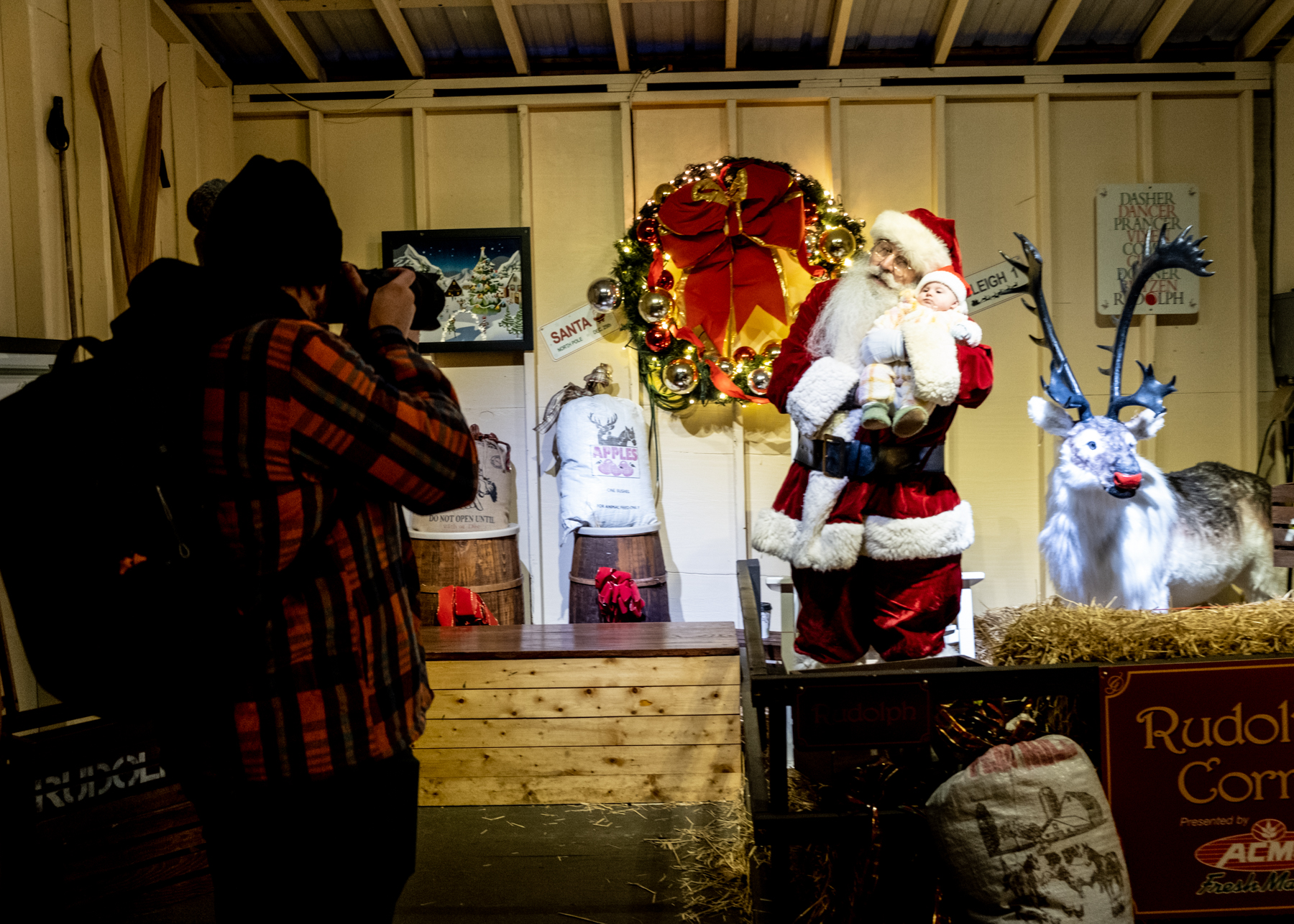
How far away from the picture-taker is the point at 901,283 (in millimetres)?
2508

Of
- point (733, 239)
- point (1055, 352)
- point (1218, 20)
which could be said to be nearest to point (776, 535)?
point (1055, 352)

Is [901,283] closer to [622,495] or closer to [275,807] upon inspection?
[622,495]

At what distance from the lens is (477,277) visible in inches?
163

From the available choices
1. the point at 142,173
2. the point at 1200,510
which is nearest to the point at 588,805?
the point at 1200,510

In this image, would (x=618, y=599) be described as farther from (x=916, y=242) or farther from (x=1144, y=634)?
(x=1144, y=634)

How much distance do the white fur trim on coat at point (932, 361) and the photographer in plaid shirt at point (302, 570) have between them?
153 centimetres

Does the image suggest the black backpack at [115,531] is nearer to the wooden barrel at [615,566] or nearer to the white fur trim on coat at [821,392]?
the white fur trim on coat at [821,392]

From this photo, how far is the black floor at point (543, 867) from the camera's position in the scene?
1997 mm

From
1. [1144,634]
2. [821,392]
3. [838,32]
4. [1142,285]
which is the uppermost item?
[838,32]

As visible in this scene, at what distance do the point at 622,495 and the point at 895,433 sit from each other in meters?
1.68

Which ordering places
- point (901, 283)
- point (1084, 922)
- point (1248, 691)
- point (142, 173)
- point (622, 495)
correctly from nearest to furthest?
point (1084, 922) → point (1248, 691) → point (901, 283) → point (142, 173) → point (622, 495)

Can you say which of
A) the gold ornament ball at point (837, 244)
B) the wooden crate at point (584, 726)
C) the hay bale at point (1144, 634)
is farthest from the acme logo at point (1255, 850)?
the gold ornament ball at point (837, 244)

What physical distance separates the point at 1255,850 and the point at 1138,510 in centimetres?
141

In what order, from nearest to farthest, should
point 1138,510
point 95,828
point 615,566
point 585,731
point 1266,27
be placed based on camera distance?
point 95,828 < point 585,731 < point 1138,510 < point 615,566 < point 1266,27
